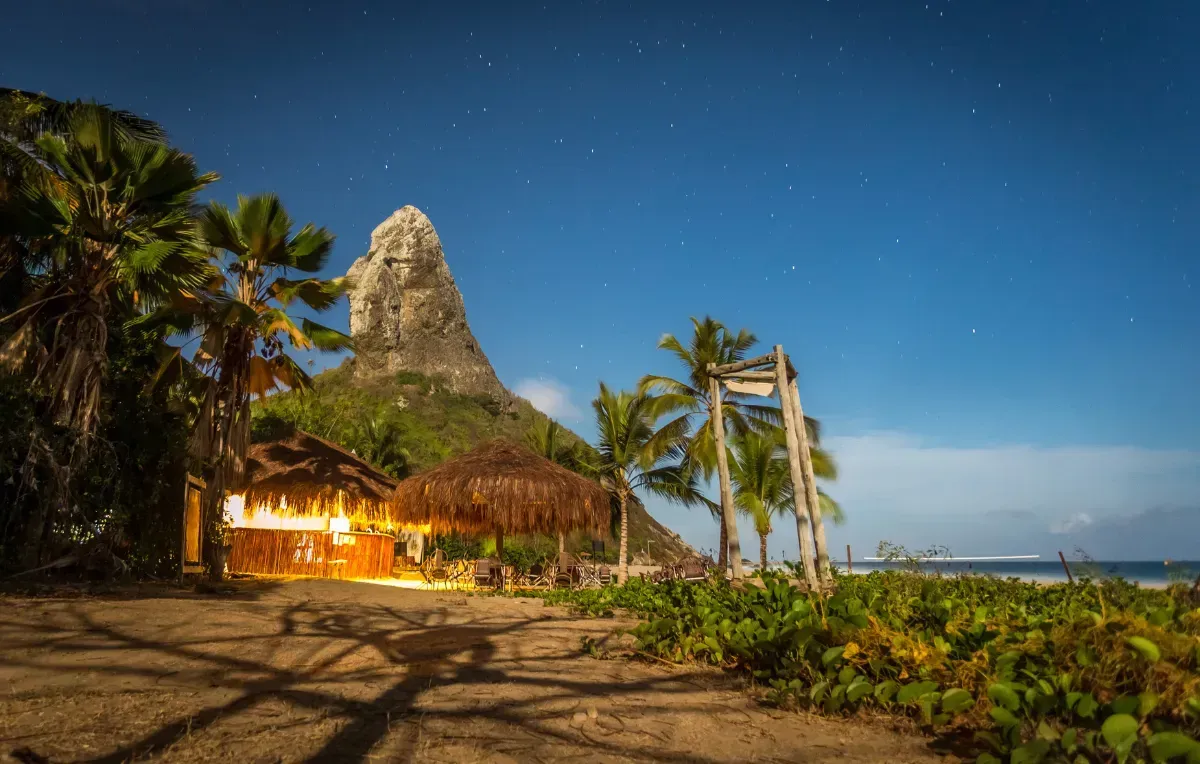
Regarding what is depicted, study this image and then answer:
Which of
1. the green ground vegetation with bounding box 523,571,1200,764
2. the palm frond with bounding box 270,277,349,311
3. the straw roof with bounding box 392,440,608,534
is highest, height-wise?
the palm frond with bounding box 270,277,349,311

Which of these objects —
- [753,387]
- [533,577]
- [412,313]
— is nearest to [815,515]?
[753,387]

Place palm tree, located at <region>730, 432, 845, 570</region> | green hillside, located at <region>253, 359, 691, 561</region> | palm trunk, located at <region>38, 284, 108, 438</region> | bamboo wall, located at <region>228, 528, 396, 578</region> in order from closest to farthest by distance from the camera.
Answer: palm trunk, located at <region>38, 284, 108, 438</region>
bamboo wall, located at <region>228, 528, 396, 578</region>
palm tree, located at <region>730, 432, 845, 570</region>
green hillside, located at <region>253, 359, 691, 561</region>

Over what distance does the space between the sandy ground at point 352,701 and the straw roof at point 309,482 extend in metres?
9.51

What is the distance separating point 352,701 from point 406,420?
54459 millimetres

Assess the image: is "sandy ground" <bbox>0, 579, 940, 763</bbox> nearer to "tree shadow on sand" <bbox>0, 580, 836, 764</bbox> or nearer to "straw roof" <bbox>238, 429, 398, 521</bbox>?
"tree shadow on sand" <bbox>0, 580, 836, 764</bbox>

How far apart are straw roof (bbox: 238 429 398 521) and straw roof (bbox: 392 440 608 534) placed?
3.77ft

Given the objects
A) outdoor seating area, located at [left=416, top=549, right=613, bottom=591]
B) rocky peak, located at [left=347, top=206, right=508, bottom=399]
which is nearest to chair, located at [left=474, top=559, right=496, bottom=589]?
outdoor seating area, located at [left=416, top=549, right=613, bottom=591]

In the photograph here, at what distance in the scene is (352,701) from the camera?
3613 mm

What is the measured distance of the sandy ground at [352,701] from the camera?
2873mm

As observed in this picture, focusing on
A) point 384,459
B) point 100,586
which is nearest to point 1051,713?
point 100,586

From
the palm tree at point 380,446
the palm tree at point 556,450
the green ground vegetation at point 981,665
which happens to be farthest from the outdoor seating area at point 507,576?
the palm tree at point 380,446

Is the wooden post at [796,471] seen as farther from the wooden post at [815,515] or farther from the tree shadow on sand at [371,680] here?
the tree shadow on sand at [371,680]

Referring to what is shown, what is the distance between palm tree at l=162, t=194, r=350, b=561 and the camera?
11203mm

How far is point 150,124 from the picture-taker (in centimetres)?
1031
